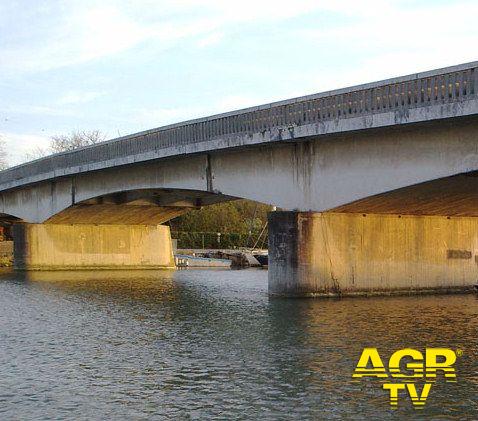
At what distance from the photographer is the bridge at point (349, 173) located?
88.7 ft

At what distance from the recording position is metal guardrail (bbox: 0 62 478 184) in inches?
1000

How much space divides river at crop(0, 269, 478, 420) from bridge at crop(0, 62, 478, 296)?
5.68 feet

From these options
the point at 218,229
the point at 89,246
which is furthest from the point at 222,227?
the point at 89,246

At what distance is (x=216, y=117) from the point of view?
3609 cm

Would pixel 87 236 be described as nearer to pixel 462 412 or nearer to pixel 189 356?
pixel 189 356

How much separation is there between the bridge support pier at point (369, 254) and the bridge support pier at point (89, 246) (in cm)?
2772

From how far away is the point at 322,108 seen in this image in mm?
30344

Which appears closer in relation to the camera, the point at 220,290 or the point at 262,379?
the point at 262,379

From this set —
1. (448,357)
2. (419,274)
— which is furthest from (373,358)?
(419,274)

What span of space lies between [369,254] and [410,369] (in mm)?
15953

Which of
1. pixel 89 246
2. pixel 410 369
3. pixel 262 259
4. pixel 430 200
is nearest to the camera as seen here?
pixel 410 369

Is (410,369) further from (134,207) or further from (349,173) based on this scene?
(134,207)

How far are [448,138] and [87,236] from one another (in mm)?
37157

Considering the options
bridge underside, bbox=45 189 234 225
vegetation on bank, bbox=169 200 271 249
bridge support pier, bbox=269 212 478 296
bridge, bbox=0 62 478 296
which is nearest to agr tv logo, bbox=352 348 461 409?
bridge, bbox=0 62 478 296
